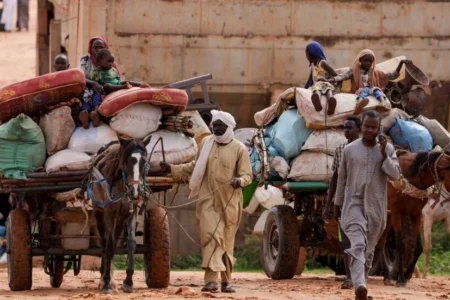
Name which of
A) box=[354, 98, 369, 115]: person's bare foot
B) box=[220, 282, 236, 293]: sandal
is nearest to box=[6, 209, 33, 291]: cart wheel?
box=[220, 282, 236, 293]: sandal

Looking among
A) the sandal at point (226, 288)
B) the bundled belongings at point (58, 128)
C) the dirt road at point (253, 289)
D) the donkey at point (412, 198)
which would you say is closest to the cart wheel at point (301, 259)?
the dirt road at point (253, 289)

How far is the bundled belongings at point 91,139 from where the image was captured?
1731 centimetres

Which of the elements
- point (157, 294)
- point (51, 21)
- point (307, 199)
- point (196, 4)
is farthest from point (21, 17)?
point (157, 294)

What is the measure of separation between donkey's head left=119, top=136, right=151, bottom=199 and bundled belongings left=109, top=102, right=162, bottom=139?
2.50 feet

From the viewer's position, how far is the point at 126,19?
2645 cm

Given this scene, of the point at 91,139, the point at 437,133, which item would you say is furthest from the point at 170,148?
the point at 437,133

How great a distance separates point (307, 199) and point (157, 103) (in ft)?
11.3

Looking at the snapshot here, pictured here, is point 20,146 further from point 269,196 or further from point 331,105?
point 269,196

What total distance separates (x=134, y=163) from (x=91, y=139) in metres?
1.26

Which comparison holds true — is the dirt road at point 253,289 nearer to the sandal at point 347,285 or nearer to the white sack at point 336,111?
the sandal at point 347,285

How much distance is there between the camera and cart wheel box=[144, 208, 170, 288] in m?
17.2

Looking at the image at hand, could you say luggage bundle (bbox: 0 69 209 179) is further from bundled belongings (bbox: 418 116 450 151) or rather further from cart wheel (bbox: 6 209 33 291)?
bundled belongings (bbox: 418 116 450 151)

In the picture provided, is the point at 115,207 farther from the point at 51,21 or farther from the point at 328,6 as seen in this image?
the point at 51,21

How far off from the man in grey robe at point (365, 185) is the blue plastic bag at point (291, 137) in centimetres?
388
